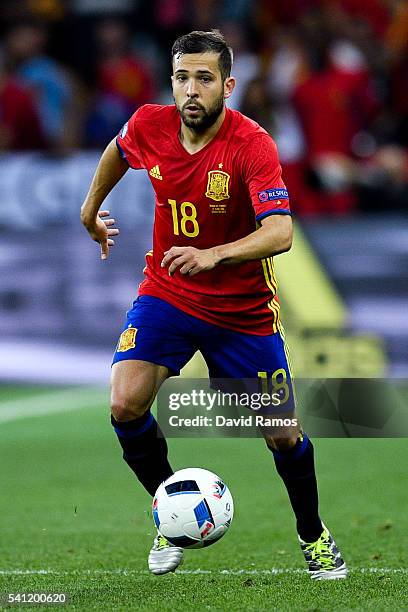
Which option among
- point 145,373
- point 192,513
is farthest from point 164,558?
point 145,373

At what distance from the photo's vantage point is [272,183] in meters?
4.97

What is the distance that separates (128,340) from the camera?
5.31 meters

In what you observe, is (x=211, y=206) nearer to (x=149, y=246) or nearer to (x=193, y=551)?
(x=193, y=551)

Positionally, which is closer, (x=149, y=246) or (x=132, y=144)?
(x=132, y=144)

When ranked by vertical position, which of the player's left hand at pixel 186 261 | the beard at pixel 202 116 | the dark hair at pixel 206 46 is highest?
the dark hair at pixel 206 46

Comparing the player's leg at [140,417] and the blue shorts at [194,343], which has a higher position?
the blue shorts at [194,343]

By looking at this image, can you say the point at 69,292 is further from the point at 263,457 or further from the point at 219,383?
the point at 219,383

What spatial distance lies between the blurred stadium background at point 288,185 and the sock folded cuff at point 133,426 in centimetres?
498

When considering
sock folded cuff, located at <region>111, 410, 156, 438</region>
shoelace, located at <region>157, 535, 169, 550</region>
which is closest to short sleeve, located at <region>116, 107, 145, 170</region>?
sock folded cuff, located at <region>111, 410, 156, 438</region>

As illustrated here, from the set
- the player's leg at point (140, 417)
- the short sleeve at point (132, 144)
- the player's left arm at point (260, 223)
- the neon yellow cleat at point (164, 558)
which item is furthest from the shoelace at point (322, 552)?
the short sleeve at point (132, 144)

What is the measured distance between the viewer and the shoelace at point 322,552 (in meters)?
5.18

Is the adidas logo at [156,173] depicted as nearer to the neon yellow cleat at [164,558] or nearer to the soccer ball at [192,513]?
the soccer ball at [192,513]

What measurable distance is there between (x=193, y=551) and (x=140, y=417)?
936 millimetres

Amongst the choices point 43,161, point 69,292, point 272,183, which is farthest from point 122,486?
point 43,161
